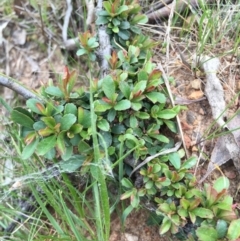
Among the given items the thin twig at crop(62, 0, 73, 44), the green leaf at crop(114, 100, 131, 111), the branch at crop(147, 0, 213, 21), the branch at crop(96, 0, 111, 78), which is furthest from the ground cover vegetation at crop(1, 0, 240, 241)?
the thin twig at crop(62, 0, 73, 44)

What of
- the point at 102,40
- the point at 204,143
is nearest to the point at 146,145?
the point at 204,143

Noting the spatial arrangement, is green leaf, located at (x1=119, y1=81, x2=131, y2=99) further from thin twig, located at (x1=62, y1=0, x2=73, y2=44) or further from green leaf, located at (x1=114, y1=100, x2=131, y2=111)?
thin twig, located at (x1=62, y1=0, x2=73, y2=44)

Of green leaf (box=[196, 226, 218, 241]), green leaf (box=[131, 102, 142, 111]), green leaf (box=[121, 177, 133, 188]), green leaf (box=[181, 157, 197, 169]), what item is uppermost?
green leaf (box=[131, 102, 142, 111])

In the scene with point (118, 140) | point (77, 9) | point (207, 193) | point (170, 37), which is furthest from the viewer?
point (77, 9)

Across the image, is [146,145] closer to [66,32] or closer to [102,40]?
[102,40]

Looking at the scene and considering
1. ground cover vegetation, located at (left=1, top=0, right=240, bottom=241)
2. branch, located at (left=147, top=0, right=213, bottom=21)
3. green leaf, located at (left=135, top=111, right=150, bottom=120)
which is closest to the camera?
A: ground cover vegetation, located at (left=1, top=0, right=240, bottom=241)

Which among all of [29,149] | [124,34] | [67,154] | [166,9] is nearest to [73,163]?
[67,154]

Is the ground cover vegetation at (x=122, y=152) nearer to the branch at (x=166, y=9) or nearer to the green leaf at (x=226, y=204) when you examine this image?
the green leaf at (x=226, y=204)

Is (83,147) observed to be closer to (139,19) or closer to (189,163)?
(189,163)
